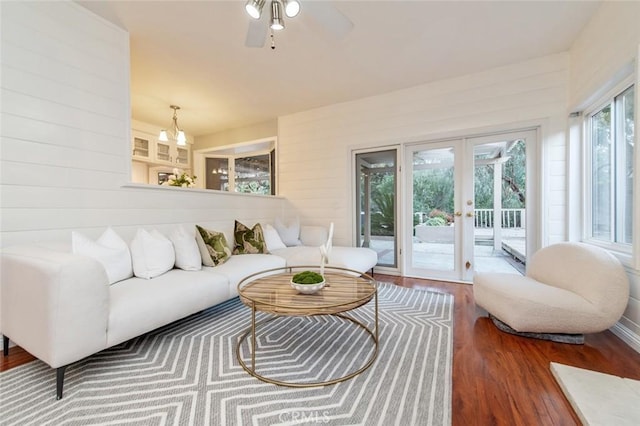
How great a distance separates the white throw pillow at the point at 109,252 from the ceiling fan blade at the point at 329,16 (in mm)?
2185

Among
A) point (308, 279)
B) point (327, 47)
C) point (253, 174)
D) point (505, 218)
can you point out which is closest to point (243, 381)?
point (308, 279)

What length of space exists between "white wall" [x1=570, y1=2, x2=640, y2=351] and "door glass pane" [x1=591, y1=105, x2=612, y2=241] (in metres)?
0.24

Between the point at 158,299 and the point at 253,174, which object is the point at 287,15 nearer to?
the point at 158,299

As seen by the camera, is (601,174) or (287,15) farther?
(601,174)

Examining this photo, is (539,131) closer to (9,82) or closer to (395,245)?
(395,245)

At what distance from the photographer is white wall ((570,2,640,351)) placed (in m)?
1.83

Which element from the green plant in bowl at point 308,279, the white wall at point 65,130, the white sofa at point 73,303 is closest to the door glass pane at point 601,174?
Result: the green plant in bowl at point 308,279

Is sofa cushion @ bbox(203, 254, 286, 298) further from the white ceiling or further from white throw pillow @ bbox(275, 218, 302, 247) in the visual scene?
the white ceiling

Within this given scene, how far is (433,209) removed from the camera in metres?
3.65

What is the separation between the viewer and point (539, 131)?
301cm

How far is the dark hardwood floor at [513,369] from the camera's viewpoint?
48.6 inches

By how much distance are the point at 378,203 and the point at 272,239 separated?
170cm

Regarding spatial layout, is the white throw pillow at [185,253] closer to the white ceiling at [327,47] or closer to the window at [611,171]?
the white ceiling at [327,47]

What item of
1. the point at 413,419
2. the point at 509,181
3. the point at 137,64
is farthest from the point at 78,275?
the point at 509,181
